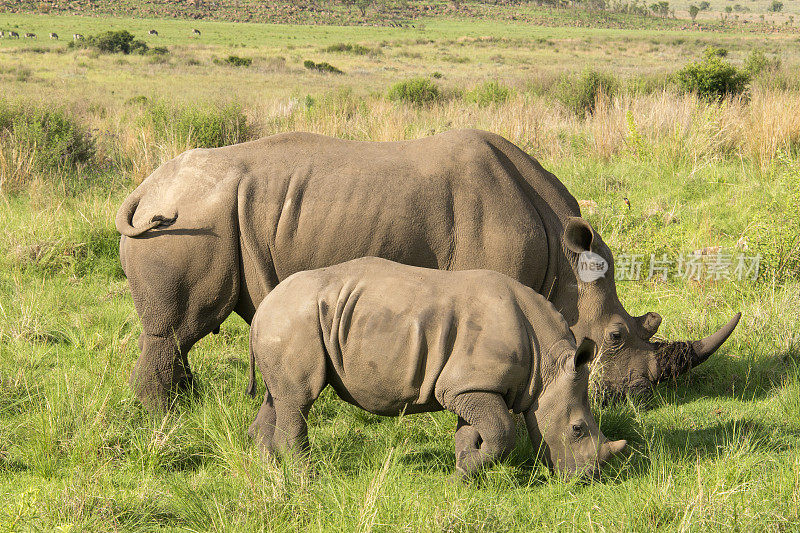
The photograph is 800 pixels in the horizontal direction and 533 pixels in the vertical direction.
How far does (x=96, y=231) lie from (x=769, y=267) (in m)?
6.69

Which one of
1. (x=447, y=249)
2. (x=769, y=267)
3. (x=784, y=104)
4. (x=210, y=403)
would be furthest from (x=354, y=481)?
(x=784, y=104)

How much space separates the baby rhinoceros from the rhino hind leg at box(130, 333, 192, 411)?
36.4 inches

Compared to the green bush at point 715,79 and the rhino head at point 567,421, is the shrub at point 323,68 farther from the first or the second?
the rhino head at point 567,421

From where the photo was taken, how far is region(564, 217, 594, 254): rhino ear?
4496 millimetres

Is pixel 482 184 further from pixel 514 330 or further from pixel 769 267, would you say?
pixel 769 267

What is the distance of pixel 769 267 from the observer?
708 centimetres

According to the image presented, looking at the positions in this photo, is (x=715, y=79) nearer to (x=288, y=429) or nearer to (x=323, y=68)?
(x=288, y=429)

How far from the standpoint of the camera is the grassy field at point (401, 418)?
11.7 feet

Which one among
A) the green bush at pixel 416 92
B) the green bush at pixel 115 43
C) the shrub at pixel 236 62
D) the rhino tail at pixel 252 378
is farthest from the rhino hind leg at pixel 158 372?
the green bush at pixel 115 43

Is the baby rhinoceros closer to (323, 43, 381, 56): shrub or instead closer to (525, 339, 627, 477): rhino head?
(525, 339, 627, 477): rhino head

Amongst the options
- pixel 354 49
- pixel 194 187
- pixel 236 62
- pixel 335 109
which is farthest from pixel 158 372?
pixel 354 49

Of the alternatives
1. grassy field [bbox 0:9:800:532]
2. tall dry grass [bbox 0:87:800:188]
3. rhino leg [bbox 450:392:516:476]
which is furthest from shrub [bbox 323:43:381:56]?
rhino leg [bbox 450:392:516:476]

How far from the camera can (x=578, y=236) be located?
461cm

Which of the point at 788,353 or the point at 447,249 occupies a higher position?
the point at 447,249
